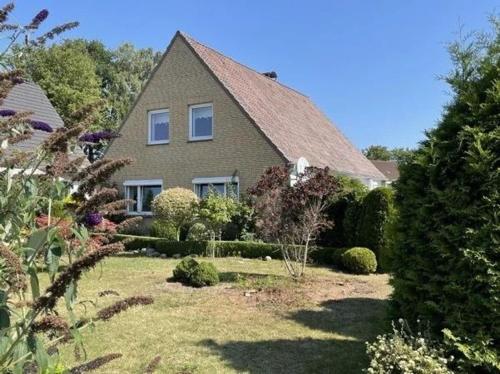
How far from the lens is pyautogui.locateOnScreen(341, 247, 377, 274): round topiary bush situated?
12224 millimetres

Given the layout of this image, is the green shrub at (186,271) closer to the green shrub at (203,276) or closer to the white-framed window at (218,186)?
the green shrub at (203,276)

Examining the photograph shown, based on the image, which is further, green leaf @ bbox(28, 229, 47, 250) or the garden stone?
the garden stone

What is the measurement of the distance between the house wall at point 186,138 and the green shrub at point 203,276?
9751 mm

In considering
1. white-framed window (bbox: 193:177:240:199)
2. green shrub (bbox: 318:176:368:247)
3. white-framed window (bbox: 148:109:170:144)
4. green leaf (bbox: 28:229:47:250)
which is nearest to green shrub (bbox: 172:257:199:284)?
green shrub (bbox: 318:176:368:247)

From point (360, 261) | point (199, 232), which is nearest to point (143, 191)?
point (199, 232)

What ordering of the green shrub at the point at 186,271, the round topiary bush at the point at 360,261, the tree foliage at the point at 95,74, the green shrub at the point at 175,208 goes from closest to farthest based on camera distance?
the green shrub at the point at 186,271, the round topiary bush at the point at 360,261, the green shrub at the point at 175,208, the tree foliage at the point at 95,74

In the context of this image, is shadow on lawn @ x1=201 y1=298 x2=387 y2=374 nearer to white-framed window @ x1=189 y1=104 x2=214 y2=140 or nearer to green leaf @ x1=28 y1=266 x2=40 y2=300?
green leaf @ x1=28 y1=266 x2=40 y2=300

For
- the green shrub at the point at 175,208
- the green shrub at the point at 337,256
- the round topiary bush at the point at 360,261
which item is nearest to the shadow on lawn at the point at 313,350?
the round topiary bush at the point at 360,261

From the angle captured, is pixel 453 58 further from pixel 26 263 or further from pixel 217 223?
pixel 217 223

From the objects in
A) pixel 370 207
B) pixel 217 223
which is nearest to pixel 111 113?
pixel 217 223

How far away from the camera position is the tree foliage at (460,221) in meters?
3.69

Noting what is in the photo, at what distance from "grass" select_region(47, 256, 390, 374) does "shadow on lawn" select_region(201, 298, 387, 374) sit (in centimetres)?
1

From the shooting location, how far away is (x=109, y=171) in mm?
1647

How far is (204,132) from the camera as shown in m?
21.3
